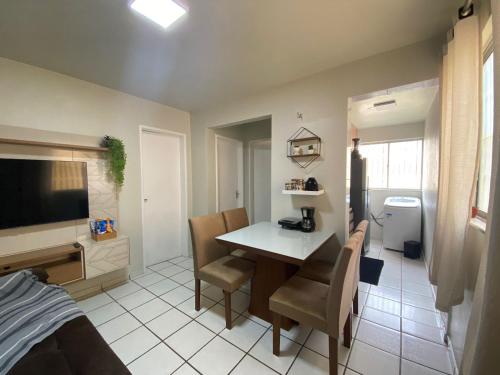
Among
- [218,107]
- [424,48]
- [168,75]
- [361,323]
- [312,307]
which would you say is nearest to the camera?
[312,307]

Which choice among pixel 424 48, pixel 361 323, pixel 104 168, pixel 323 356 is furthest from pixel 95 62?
pixel 361 323

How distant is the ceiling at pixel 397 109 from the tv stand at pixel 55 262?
3.38 m

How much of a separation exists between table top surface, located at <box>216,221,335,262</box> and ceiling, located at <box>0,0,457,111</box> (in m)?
1.75

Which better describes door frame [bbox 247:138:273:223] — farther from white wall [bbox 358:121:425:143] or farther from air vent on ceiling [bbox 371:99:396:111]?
white wall [bbox 358:121:425:143]

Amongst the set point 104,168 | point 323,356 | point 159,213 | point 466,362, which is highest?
point 104,168


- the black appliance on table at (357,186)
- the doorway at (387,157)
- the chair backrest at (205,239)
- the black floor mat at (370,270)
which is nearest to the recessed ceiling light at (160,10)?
the chair backrest at (205,239)

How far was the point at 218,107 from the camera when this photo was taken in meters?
3.19

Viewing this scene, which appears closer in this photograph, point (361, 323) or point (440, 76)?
point (440, 76)

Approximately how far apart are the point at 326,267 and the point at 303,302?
665mm

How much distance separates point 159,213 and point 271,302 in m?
2.44

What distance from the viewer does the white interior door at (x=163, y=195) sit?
3115 millimetres

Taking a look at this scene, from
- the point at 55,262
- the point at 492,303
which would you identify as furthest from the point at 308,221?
the point at 55,262

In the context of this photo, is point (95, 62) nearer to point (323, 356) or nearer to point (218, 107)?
→ point (218, 107)

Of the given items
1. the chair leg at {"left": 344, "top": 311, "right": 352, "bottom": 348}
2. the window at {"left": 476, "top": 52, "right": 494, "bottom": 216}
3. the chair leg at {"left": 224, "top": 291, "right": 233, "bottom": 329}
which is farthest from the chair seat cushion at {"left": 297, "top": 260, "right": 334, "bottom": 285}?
the window at {"left": 476, "top": 52, "right": 494, "bottom": 216}
